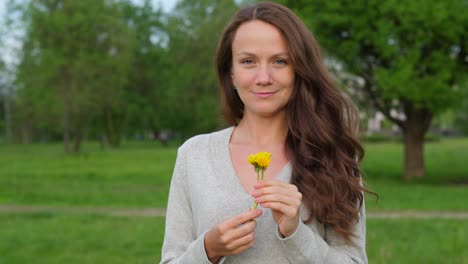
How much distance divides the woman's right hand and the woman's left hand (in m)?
0.07

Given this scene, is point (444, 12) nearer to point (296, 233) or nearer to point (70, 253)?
point (70, 253)

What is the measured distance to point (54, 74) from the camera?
3425 cm

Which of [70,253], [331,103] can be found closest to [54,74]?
[70,253]

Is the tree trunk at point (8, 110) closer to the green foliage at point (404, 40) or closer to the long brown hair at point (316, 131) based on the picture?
the green foliage at point (404, 40)

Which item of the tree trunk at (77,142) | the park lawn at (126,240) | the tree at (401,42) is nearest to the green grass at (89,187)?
the park lawn at (126,240)

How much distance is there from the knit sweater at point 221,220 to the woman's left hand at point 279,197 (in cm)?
11

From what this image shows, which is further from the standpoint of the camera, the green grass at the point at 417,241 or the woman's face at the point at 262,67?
the green grass at the point at 417,241

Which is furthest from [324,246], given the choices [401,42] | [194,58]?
[194,58]

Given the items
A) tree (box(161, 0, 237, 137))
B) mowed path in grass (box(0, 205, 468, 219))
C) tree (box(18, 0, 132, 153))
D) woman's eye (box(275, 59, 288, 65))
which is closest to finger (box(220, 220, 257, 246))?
woman's eye (box(275, 59, 288, 65))

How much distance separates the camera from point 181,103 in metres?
45.2

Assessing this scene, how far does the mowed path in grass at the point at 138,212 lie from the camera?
1037 cm

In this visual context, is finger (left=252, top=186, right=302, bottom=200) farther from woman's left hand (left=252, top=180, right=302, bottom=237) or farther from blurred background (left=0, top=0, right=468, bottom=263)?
blurred background (left=0, top=0, right=468, bottom=263)

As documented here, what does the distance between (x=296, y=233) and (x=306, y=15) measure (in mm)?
16283

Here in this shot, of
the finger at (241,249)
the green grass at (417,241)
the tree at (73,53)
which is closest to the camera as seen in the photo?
the finger at (241,249)
